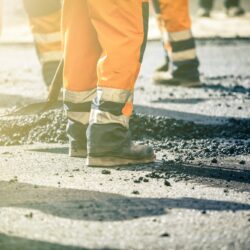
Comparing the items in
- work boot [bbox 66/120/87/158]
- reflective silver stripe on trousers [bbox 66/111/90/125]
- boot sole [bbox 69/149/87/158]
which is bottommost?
boot sole [bbox 69/149/87/158]

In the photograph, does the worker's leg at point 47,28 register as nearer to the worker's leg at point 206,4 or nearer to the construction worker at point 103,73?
the construction worker at point 103,73

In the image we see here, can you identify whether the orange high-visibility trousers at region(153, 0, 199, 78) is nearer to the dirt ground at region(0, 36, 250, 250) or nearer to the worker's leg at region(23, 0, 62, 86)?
the dirt ground at region(0, 36, 250, 250)

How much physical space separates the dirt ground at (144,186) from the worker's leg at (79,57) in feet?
1.06

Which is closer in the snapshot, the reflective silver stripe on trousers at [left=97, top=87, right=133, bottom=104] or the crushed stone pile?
the reflective silver stripe on trousers at [left=97, top=87, right=133, bottom=104]

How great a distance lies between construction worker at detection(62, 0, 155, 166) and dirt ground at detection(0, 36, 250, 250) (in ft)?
0.37

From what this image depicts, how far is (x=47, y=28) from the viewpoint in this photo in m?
5.54

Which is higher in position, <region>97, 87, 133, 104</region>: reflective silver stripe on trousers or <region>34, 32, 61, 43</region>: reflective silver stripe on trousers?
<region>97, 87, 133, 104</region>: reflective silver stripe on trousers

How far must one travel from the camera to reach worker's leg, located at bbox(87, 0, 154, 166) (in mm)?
3363

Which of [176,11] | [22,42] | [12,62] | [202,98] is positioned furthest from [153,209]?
[22,42]

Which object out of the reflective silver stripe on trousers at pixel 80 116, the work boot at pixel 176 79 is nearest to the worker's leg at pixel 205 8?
the work boot at pixel 176 79

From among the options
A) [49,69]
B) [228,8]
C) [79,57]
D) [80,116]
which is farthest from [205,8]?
[79,57]

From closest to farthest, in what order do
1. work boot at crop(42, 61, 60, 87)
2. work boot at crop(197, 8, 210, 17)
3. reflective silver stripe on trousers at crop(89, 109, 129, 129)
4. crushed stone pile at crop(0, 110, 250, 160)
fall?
1. reflective silver stripe on trousers at crop(89, 109, 129, 129)
2. crushed stone pile at crop(0, 110, 250, 160)
3. work boot at crop(42, 61, 60, 87)
4. work boot at crop(197, 8, 210, 17)

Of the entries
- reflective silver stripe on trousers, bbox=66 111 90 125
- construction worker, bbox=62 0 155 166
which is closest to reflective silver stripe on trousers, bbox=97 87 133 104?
construction worker, bbox=62 0 155 166

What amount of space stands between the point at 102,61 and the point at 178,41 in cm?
289
